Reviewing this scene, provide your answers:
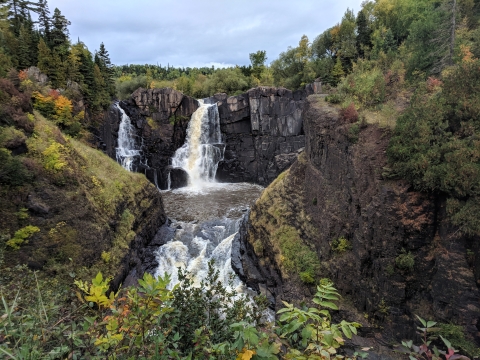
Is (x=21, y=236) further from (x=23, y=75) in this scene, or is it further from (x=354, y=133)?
(x=23, y=75)

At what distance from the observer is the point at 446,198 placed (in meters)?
9.23

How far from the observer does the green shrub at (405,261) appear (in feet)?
30.8

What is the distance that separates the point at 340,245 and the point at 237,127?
2611cm

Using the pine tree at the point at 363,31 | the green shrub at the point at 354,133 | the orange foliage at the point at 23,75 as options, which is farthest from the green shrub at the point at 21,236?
the pine tree at the point at 363,31

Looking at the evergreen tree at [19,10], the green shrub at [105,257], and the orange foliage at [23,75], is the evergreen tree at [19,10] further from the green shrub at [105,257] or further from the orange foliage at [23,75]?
the green shrub at [105,257]

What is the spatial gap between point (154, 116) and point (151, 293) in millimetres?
36077

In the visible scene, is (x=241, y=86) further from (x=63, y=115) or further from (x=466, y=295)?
(x=466, y=295)

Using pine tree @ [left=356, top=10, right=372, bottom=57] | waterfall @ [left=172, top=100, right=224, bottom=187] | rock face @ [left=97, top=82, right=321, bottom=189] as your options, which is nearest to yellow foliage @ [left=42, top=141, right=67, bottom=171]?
rock face @ [left=97, top=82, right=321, bottom=189]

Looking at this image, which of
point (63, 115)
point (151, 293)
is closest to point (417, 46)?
point (151, 293)

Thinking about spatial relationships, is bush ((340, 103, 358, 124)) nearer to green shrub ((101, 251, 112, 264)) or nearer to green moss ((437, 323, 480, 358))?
green moss ((437, 323, 480, 358))

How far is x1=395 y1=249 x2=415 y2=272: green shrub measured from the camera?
9.38m

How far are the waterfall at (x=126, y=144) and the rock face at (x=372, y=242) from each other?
22223 millimetres

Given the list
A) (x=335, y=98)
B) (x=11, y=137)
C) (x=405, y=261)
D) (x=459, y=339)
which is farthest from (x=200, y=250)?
(x=459, y=339)

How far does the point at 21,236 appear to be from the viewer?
1177 cm
